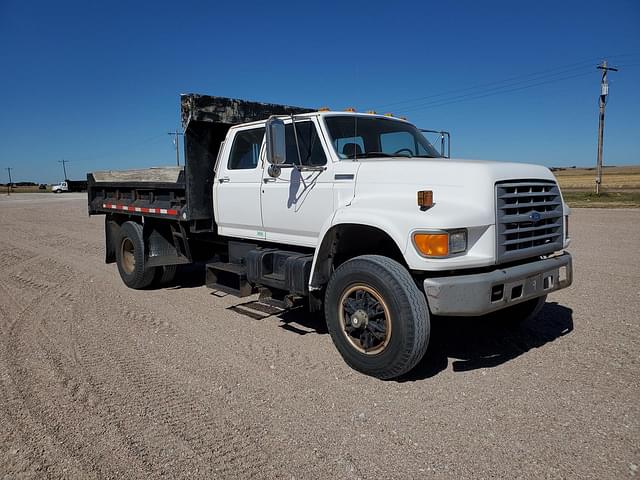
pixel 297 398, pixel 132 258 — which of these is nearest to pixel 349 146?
pixel 297 398

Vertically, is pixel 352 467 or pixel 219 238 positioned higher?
pixel 219 238

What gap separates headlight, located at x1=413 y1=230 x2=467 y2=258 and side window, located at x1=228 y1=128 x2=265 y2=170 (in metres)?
2.57

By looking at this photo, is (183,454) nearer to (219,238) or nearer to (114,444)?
(114,444)

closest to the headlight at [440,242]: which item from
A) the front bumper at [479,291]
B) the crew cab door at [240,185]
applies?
the front bumper at [479,291]

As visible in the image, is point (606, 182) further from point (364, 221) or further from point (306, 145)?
point (364, 221)

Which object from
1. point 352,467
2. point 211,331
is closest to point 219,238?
point 211,331

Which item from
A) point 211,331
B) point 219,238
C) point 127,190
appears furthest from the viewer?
point 127,190

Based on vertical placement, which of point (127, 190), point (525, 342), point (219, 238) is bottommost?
point (525, 342)

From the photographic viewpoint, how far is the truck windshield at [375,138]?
5.03 metres

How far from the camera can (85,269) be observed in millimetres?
9109

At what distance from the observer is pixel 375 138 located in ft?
17.6

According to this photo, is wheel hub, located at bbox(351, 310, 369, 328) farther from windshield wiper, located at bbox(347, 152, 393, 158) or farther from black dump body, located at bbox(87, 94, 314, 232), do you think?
black dump body, located at bbox(87, 94, 314, 232)

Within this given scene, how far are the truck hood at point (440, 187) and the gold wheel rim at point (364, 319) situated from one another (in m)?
0.71

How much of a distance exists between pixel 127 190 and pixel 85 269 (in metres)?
2.16
